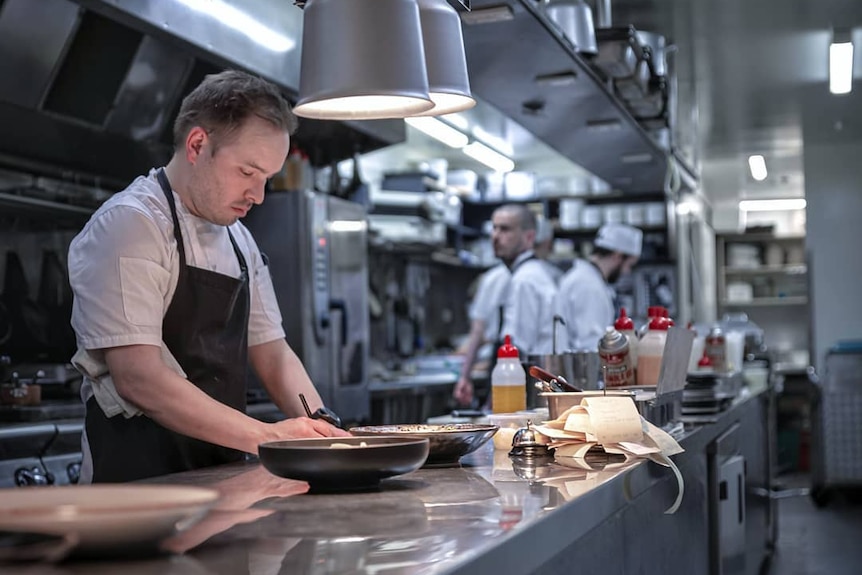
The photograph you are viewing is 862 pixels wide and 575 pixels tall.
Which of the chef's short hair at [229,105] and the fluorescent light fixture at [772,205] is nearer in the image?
the chef's short hair at [229,105]

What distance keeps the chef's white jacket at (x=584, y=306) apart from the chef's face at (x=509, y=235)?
39cm

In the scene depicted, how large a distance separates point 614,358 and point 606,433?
821 mm

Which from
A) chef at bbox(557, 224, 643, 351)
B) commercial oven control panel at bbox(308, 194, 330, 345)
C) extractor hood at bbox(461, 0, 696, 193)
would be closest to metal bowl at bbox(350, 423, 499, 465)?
extractor hood at bbox(461, 0, 696, 193)

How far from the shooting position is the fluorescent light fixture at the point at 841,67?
6.94 meters

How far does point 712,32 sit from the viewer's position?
7273 mm

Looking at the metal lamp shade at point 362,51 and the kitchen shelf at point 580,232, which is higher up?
the kitchen shelf at point 580,232

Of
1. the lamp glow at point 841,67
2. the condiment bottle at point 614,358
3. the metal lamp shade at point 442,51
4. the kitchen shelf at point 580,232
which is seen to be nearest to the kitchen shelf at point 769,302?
the kitchen shelf at point 580,232

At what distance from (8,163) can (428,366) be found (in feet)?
16.9

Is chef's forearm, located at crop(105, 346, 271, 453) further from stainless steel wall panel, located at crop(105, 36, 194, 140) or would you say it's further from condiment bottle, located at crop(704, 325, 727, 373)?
condiment bottle, located at crop(704, 325, 727, 373)

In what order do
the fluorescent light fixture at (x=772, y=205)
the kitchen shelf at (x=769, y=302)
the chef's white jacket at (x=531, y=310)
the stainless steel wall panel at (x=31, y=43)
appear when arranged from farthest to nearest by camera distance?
1. the fluorescent light fixture at (x=772, y=205)
2. the kitchen shelf at (x=769, y=302)
3. the chef's white jacket at (x=531, y=310)
4. the stainless steel wall panel at (x=31, y=43)

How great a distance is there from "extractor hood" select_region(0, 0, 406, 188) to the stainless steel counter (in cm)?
222

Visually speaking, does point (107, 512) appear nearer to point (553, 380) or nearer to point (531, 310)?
point (553, 380)

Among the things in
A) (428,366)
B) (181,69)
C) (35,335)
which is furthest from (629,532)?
(428,366)

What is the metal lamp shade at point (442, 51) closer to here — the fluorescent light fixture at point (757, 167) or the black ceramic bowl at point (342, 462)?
the black ceramic bowl at point (342, 462)
